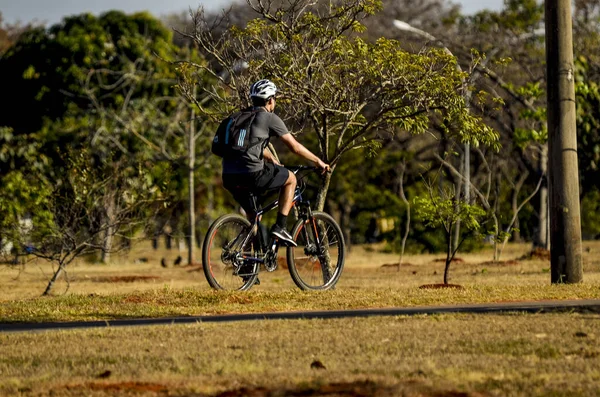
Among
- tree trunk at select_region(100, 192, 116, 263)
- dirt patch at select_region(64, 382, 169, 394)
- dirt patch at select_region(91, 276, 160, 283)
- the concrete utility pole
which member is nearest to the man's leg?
the concrete utility pole

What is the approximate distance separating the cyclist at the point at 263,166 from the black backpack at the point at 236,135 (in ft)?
0.16

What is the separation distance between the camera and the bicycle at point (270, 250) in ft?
43.4

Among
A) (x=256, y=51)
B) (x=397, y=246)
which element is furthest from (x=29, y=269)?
(x=256, y=51)

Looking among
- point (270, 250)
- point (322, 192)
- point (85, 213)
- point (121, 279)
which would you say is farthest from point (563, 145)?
point (121, 279)

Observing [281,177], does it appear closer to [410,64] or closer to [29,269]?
[410,64]

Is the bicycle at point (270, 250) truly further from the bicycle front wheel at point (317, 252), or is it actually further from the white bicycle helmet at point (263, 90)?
the white bicycle helmet at point (263, 90)

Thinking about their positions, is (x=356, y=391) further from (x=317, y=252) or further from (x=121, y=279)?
(x=121, y=279)

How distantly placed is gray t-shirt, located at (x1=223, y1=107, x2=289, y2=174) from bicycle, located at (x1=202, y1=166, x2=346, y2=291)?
394mm

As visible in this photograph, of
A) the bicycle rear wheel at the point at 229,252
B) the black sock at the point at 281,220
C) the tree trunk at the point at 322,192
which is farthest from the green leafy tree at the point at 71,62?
the black sock at the point at 281,220

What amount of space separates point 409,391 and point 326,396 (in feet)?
1.49

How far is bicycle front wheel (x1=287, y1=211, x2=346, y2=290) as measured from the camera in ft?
45.6

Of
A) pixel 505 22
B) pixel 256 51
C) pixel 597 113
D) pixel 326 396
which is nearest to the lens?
pixel 326 396

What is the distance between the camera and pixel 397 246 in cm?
4016

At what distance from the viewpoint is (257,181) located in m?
12.9
